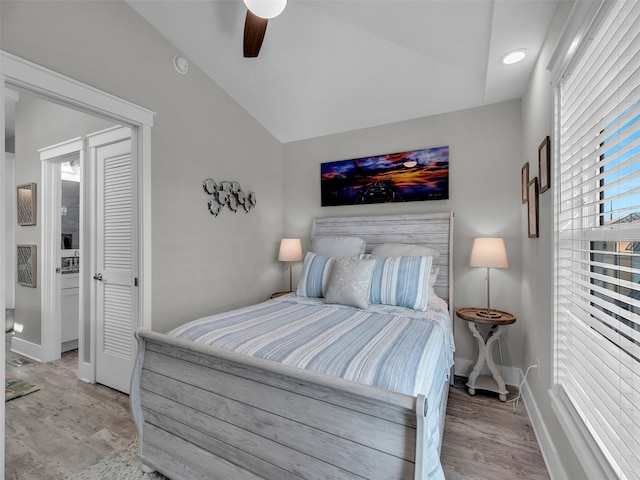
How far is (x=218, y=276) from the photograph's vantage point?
2949 millimetres

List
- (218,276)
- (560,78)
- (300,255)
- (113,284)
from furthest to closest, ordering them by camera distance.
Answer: (300,255) < (218,276) < (113,284) < (560,78)

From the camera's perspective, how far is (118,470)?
173 centimetres

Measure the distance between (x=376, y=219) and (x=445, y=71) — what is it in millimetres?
1427

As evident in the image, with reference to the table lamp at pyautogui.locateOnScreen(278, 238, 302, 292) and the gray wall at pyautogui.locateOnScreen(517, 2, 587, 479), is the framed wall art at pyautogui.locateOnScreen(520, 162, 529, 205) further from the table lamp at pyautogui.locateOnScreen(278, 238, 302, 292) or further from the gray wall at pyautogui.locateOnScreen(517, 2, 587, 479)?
the table lamp at pyautogui.locateOnScreen(278, 238, 302, 292)

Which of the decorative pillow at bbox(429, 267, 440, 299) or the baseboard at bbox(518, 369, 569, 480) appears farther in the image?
the decorative pillow at bbox(429, 267, 440, 299)

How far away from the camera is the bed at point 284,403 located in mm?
1091

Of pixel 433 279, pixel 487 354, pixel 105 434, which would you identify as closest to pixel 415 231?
pixel 433 279

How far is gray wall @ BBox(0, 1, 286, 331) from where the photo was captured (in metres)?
1.89

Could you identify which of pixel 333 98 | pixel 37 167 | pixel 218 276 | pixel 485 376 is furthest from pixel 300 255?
pixel 37 167

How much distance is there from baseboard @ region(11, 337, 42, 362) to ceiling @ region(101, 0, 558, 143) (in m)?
3.49

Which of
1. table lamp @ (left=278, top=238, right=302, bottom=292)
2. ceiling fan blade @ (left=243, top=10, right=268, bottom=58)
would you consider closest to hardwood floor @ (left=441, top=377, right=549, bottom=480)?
table lamp @ (left=278, top=238, right=302, bottom=292)

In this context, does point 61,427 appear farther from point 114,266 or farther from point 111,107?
point 111,107

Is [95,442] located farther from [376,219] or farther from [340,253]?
[376,219]

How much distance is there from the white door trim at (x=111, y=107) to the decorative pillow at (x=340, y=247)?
1.53 m
